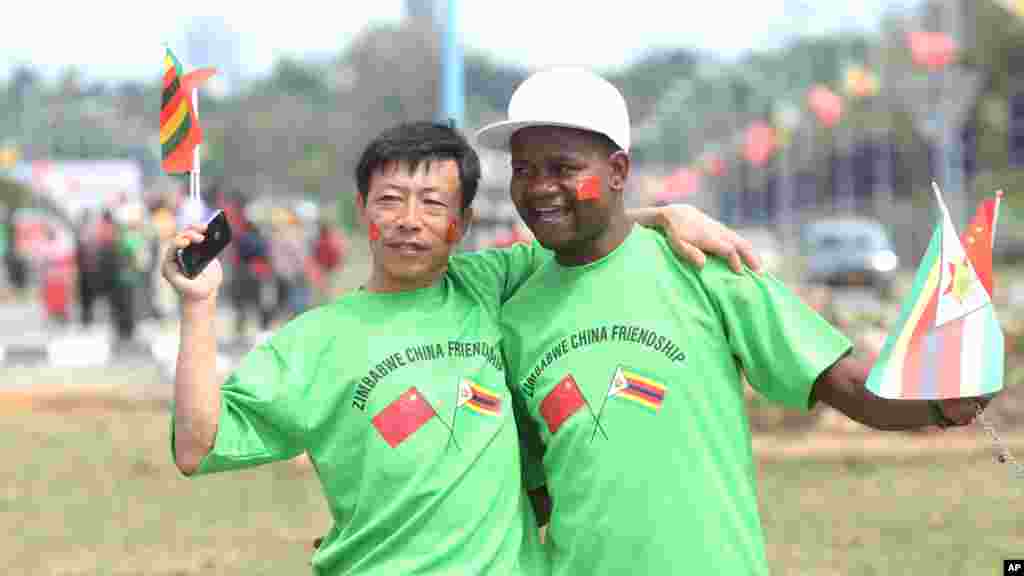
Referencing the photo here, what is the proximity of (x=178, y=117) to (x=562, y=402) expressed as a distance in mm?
1010

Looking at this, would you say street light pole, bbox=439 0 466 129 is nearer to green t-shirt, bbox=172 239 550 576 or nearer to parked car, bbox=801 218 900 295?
green t-shirt, bbox=172 239 550 576

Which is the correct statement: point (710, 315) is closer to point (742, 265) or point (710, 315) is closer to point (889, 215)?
point (742, 265)

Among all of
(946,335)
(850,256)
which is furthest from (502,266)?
(850,256)

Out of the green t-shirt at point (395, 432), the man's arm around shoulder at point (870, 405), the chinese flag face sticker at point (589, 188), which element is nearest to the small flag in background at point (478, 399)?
the green t-shirt at point (395, 432)

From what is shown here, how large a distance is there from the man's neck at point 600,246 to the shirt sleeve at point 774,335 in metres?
0.21

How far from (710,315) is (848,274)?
30.1 meters

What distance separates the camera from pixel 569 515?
11.4 feet

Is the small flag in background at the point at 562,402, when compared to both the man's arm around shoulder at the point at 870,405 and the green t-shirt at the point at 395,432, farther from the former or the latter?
the man's arm around shoulder at the point at 870,405

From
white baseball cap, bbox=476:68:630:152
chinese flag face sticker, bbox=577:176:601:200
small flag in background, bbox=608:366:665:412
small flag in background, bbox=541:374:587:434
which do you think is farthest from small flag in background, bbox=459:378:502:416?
white baseball cap, bbox=476:68:630:152

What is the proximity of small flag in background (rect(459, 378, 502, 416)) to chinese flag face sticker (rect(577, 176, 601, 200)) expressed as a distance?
0.45 metres

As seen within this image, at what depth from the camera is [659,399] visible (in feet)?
11.3

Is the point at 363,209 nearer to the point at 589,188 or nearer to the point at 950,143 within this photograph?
the point at 589,188

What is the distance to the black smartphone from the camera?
334 cm

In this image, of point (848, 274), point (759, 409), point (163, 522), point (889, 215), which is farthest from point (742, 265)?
point (889, 215)
